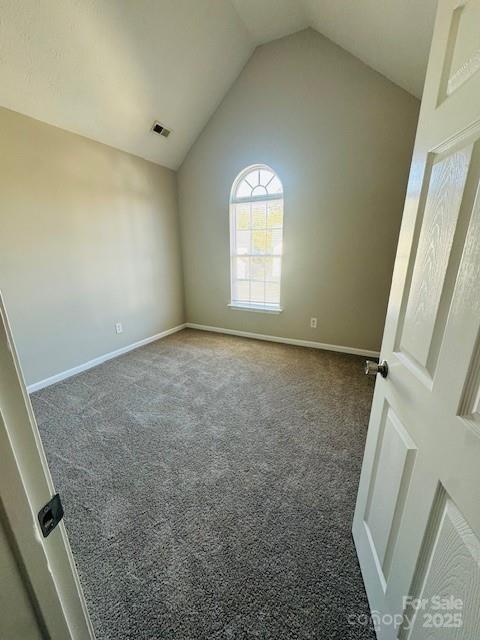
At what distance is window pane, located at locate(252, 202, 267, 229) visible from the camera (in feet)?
11.1

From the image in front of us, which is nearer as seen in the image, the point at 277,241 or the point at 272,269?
the point at 277,241

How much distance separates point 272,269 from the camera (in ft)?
11.6

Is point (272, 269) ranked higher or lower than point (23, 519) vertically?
higher

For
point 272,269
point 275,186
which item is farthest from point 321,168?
point 272,269

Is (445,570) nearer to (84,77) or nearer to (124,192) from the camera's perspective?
(84,77)

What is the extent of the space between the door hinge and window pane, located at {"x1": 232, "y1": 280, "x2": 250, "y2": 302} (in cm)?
344

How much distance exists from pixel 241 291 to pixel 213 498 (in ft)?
9.27

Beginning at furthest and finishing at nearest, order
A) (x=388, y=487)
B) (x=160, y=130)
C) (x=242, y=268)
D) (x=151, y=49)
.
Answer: (x=242, y=268), (x=160, y=130), (x=151, y=49), (x=388, y=487)

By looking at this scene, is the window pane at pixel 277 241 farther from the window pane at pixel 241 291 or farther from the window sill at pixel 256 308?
the window sill at pixel 256 308

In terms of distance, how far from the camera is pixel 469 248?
50cm

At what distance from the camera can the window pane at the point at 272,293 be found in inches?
141

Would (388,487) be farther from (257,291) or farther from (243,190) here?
(243,190)

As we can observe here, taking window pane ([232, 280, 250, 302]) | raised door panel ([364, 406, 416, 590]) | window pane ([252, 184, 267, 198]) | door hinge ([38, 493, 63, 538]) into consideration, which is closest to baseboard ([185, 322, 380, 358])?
window pane ([232, 280, 250, 302])

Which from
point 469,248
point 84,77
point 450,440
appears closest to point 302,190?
point 84,77
